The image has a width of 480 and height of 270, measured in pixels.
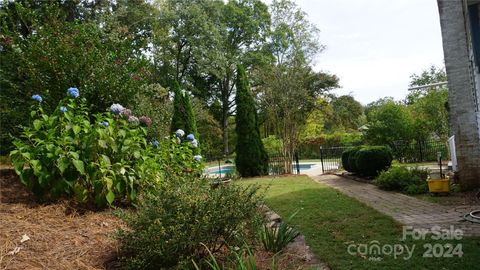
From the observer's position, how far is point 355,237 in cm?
353

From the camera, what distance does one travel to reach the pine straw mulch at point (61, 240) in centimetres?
229

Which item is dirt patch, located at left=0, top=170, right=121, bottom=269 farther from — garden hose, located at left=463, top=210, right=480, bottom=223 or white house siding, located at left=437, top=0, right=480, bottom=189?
white house siding, located at left=437, top=0, right=480, bottom=189

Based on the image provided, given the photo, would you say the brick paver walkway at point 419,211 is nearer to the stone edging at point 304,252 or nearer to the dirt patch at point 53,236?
the stone edging at point 304,252

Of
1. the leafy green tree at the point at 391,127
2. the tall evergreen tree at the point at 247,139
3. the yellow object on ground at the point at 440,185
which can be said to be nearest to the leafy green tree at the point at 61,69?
the yellow object on ground at the point at 440,185

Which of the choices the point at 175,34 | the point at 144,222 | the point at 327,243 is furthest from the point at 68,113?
the point at 175,34

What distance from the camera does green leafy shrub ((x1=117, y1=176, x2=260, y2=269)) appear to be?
219cm

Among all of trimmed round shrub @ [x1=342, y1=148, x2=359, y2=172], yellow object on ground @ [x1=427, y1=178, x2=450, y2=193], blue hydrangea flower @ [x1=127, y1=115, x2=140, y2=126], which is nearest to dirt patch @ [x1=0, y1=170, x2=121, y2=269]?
blue hydrangea flower @ [x1=127, y1=115, x2=140, y2=126]

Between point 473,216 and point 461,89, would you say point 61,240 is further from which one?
point 461,89

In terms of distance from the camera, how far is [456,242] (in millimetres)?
3168

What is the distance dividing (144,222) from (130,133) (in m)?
1.60

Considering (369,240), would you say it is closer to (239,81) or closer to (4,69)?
(4,69)

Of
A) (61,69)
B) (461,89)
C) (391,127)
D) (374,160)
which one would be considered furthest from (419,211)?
(391,127)

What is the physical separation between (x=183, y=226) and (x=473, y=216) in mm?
3546

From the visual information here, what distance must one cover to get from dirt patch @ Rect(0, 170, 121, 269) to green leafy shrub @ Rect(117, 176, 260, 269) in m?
0.27
